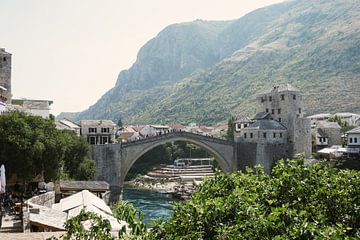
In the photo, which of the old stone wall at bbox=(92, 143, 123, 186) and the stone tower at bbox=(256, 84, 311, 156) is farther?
the stone tower at bbox=(256, 84, 311, 156)

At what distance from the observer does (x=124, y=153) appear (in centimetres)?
4550

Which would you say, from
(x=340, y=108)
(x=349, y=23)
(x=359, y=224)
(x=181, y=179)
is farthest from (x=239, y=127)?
(x=349, y=23)

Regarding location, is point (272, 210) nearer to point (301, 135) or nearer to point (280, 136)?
point (280, 136)

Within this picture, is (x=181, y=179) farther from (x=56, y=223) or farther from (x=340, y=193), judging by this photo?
(x=340, y=193)

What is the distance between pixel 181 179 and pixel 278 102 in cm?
1969

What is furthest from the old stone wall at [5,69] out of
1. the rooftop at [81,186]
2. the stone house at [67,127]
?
the rooftop at [81,186]

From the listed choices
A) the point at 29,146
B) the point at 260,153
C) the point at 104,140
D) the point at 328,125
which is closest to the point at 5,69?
the point at 29,146

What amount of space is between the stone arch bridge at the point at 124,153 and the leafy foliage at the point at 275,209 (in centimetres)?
3246

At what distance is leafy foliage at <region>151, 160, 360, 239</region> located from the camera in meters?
7.29

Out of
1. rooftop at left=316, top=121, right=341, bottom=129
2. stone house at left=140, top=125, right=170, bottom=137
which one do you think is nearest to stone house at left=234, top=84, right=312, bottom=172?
rooftop at left=316, top=121, right=341, bottom=129

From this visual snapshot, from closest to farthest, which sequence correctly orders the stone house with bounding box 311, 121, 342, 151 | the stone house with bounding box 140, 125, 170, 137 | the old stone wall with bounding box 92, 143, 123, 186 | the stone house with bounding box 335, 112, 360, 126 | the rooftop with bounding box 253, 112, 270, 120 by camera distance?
1. the old stone wall with bounding box 92, 143, 123, 186
2. the rooftop with bounding box 253, 112, 270, 120
3. the stone house with bounding box 311, 121, 342, 151
4. the stone house with bounding box 335, 112, 360, 126
5. the stone house with bounding box 140, 125, 170, 137

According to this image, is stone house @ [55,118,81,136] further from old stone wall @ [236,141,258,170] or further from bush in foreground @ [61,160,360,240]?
bush in foreground @ [61,160,360,240]

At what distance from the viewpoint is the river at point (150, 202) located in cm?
3759

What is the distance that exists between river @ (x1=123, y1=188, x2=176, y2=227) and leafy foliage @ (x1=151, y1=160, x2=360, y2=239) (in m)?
24.4
